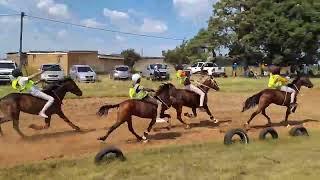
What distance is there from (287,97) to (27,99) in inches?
379

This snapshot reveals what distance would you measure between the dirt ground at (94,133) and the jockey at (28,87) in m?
1.05

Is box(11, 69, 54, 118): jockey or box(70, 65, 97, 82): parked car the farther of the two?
box(70, 65, 97, 82): parked car

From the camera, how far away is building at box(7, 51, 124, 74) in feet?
244

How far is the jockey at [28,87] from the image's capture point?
17922 mm

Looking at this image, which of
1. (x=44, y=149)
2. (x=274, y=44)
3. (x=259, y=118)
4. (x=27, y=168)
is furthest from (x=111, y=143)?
(x=274, y=44)

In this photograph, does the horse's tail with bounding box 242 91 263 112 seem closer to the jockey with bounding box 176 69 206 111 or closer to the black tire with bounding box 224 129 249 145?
the jockey with bounding box 176 69 206 111

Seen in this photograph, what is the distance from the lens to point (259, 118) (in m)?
23.5

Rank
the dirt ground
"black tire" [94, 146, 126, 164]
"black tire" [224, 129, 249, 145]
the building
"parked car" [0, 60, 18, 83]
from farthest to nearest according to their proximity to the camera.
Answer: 1. the building
2. "parked car" [0, 60, 18, 83]
3. the dirt ground
4. "black tire" [224, 129, 249, 145]
5. "black tire" [94, 146, 126, 164]

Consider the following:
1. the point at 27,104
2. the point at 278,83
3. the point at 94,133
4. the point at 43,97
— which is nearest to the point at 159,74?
the point at 278,83

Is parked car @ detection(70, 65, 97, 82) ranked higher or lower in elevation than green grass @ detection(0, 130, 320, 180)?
higher

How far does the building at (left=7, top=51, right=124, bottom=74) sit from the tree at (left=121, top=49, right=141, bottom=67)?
1450 centimetres

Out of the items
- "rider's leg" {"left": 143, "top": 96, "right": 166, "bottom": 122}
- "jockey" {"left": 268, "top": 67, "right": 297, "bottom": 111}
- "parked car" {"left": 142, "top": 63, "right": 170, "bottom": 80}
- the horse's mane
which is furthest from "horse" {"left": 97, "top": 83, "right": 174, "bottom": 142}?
"parked car" {"left": 142, "top": 63, "right": 170, "bottom": 80}

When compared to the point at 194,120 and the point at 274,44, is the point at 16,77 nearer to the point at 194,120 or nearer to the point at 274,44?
the point at 194,120

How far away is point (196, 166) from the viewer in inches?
467
